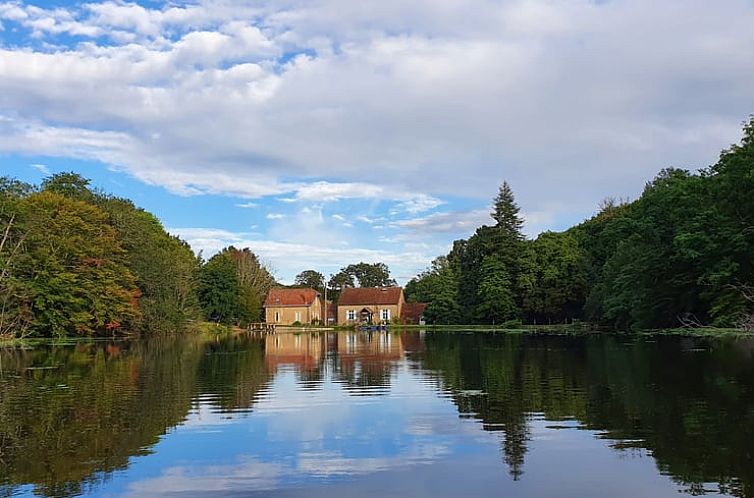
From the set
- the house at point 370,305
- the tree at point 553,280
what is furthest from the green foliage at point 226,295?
the tree at point 553,280

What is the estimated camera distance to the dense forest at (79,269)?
4484 centimetres

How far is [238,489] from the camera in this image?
27.3 feet

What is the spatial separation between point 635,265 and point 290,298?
188ft

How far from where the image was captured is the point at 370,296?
9888 cm

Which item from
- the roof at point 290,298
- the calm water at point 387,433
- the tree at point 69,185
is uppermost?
the tree at point 69,185

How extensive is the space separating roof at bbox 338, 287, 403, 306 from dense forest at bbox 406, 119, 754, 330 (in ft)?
21.8

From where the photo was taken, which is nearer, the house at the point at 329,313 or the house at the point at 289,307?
the house at the point at 289,307

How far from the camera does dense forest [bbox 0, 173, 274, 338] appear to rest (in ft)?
147

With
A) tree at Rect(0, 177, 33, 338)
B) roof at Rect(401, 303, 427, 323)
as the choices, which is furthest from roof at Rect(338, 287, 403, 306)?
tree at Rect(0, 177, 33, 338)

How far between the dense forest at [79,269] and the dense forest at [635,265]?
30896mm

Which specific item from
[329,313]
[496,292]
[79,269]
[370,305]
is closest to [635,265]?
[496,292]

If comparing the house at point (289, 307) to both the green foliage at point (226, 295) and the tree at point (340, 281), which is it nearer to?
the green foliage at point (226, 295)

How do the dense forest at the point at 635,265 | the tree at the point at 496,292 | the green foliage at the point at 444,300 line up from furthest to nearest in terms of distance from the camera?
the green foliage at the point at 444,300 → the tree at the point at 496,292 → the dense forest at the point at 635,265

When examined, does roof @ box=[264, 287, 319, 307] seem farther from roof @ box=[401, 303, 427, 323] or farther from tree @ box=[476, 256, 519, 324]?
tree @ box=[476, 256, 519, 324]
